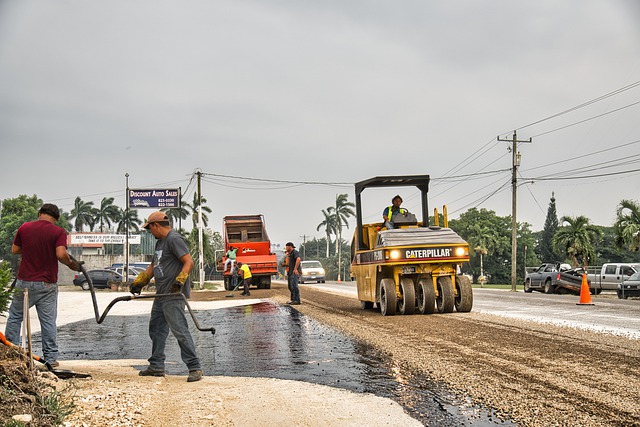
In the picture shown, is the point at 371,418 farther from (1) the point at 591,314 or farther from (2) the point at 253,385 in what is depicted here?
(1) the point at 591,314

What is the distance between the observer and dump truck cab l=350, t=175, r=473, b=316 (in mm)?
15727

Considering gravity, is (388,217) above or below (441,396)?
above

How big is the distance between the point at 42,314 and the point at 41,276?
0.45m

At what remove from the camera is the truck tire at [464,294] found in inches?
653

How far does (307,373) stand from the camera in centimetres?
837

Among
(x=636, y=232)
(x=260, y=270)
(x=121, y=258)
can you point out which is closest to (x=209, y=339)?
(x=260, y=270)

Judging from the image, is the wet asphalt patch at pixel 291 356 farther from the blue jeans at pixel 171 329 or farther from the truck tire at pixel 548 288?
the truck tire at pixel 548 288

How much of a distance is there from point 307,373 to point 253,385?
1.06 metres

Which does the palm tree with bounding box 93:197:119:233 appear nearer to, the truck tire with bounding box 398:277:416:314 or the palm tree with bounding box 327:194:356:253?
the palm tree with bounding box 327:194:356:253

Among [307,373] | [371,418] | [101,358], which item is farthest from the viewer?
[101,358]

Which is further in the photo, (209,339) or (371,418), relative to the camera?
(209,339)

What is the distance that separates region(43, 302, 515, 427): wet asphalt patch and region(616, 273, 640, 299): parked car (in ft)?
58.2

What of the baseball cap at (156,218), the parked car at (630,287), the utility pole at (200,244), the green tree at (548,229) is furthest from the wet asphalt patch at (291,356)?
the green tree at (548,229)

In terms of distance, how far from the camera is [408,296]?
15859mm
